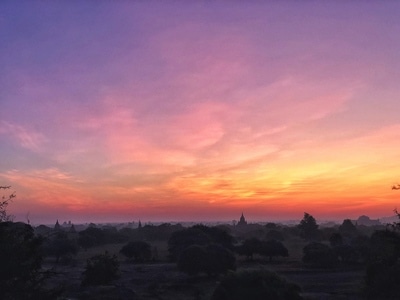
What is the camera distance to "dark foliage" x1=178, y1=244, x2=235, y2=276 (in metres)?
65.4

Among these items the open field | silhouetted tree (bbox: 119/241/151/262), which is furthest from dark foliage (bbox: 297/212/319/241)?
silhouetted tree (bbox: 119/241/151/262)

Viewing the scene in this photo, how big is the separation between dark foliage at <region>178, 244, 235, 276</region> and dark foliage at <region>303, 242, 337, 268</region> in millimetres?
23317

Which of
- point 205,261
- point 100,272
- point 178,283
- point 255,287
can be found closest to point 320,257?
point 205,261

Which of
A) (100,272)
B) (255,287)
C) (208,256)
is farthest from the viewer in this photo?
(208,256)

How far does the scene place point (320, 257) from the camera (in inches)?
3214

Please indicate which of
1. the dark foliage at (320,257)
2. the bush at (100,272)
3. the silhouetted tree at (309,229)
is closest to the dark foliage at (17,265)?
the bush at (100,272)

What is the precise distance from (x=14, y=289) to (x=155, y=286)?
132ft

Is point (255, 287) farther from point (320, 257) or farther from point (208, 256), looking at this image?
point (320, 257)

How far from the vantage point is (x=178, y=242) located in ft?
308

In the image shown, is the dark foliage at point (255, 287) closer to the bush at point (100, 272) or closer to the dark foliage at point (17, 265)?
the dark foliage at point (17, 265)

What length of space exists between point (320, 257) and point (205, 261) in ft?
92.1

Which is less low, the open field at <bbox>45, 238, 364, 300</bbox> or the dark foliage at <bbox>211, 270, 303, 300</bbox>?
the dark foliage at <bbox>211, 270, 303, 300</bbox>

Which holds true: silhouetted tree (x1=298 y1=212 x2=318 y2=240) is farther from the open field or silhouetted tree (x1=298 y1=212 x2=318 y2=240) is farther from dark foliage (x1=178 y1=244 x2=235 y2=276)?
dark foliage (x1=178 y1=244 x2=235 y2=276)

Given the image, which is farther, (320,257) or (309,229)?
(309,229)
